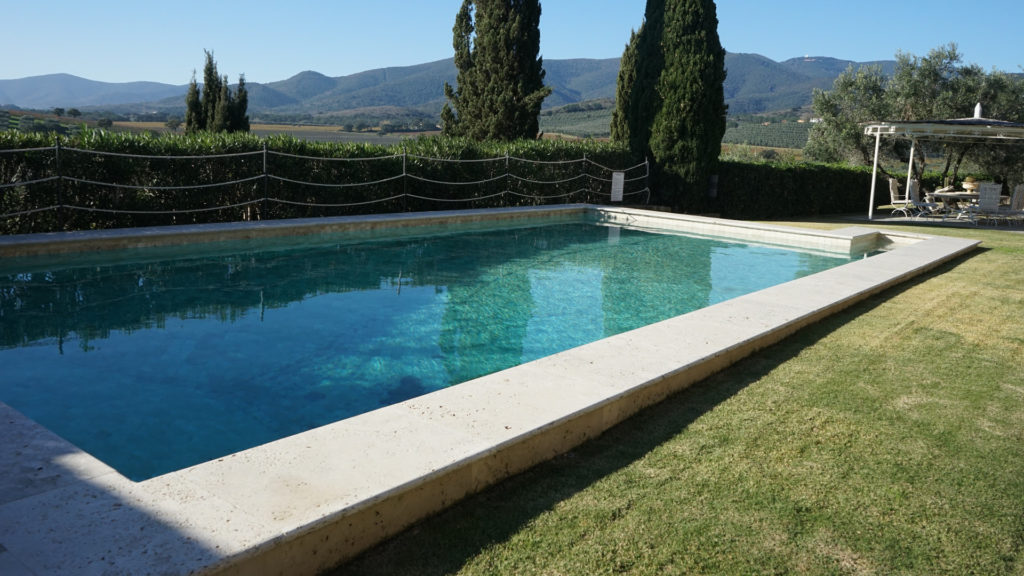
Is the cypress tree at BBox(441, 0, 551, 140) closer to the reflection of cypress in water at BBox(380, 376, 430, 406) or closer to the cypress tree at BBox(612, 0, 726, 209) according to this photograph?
the cypress tree at BBox(612, 0, 726, 209)

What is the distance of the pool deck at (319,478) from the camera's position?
82.3 inches

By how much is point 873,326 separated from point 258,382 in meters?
4.96

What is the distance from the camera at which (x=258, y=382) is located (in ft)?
15.6

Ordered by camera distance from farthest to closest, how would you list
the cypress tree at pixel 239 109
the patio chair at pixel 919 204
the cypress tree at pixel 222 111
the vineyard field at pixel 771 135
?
the vineyard field at pixel 771 135 → the cypress tree at pixel 239 109 → the cypress tree at pixel 222 111 → the patio chair at pixel 919 204

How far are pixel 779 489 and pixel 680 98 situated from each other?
50.3 ft

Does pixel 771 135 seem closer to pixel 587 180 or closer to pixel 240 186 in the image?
pixel 587 180

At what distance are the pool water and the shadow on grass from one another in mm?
1705

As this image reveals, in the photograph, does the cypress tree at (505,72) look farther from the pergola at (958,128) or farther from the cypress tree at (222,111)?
the cypress tree at (222,111)

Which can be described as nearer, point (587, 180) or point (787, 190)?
point (587, 180)

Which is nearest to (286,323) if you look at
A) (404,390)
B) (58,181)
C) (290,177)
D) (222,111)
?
(404,390)

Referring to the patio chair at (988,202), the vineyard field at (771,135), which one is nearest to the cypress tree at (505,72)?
the patio chair at (988,202)

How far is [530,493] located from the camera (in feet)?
9.35

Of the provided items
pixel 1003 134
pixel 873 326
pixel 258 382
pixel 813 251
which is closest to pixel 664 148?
pixel 813 251

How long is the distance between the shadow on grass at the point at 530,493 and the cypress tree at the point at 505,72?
1562cm
